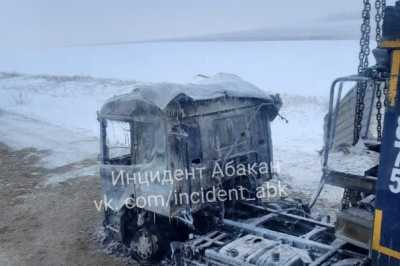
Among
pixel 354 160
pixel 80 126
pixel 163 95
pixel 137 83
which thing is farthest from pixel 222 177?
pixel 137 83

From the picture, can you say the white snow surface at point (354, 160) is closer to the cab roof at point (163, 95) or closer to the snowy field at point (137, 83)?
the cab roof at point (163, 95)

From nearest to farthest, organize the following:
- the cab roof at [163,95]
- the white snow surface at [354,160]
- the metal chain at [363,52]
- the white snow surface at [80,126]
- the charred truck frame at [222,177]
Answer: the white snow surface at [354,160] → the charred truck frame at [222,177] → the metal chain at [363,52] → the cab roof at [163,95] → the white snow surface at [80,126]

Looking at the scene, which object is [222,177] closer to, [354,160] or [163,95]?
[163,95]

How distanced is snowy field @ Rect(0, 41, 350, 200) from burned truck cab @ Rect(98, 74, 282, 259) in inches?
113

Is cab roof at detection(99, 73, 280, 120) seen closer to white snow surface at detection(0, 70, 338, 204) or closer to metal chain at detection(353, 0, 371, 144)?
white snow surface at detection(0, 70, 338, 204)

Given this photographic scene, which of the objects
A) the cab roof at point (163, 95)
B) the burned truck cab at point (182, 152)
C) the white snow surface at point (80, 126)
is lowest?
the white snow surface at point (80, 126)

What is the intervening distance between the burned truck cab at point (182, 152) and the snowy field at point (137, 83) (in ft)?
9.43

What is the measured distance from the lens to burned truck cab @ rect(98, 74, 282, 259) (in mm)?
6457

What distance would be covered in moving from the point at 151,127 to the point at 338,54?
25.3 m

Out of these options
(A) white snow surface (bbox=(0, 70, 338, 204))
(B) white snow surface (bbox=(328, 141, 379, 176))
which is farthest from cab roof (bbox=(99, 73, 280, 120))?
(B) white snow surface (bbox=(328, 141, 379, 176))

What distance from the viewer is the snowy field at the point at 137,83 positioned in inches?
543

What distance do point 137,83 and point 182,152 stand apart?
2012 centimetres

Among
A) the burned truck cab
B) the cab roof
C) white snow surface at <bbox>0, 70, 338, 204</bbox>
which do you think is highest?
the cab roof

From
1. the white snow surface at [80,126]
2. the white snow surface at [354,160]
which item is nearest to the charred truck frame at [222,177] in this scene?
the white snow surface at [354,160]
